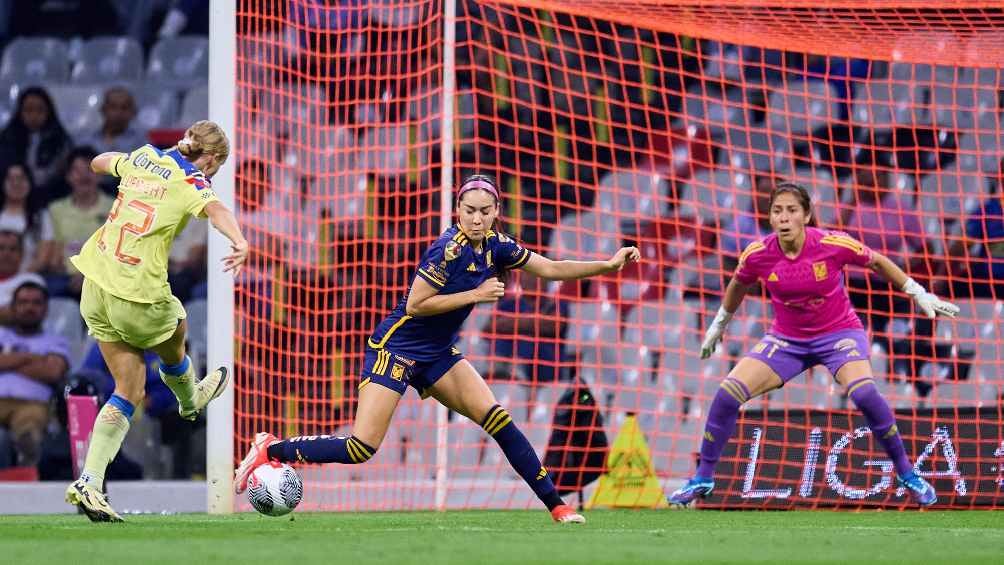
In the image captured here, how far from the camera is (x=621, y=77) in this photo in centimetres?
1327

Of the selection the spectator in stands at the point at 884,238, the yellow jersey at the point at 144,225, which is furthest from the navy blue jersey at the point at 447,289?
the spectator in stands at the point at 884,238

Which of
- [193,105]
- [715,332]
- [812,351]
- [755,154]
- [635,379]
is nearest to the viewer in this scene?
[812,351]

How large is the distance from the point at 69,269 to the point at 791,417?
670cm

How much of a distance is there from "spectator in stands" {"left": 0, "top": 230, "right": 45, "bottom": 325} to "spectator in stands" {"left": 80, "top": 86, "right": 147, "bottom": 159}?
42.8 inches

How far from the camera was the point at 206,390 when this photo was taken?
7.68 metres

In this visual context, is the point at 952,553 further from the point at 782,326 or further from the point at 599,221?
the point at 599,221

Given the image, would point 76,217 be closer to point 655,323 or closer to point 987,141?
point 655,323

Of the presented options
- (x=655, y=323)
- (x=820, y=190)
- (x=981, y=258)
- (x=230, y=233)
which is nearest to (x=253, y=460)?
(x=230, y=233)

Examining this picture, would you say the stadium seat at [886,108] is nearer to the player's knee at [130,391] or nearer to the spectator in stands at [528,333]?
the spectator in stands at [528,333]

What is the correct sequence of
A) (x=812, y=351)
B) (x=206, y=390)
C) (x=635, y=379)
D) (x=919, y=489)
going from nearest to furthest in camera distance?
(x=206, y=390), (x=919, y=489), (x=812, y=351), (x=635, y=379)

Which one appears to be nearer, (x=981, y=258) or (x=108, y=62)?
(x=981, y=258)

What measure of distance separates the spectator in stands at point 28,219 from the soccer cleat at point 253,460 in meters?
6.58

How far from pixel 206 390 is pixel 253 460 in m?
0.59

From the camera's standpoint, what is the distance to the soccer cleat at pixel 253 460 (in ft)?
23.8
